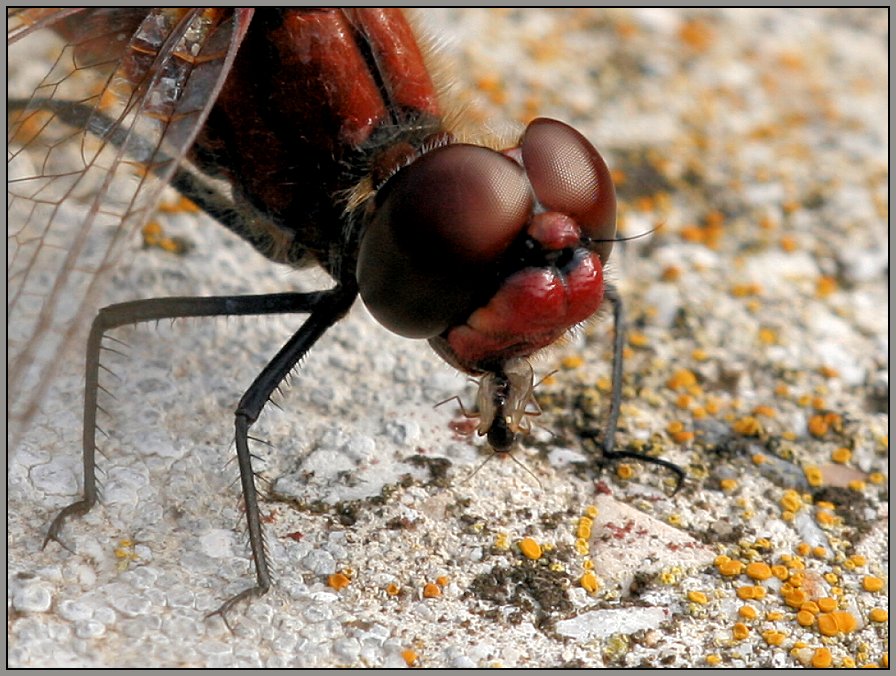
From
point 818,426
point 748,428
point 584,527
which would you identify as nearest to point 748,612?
point 584,527

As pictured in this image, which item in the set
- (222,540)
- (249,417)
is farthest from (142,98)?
(222,540)

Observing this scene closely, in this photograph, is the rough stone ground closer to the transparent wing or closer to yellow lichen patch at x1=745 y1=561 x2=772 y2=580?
yellow lichen patch at x1=745 y1=561 x2=772 y2=580

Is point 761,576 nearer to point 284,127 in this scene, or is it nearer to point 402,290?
point 402,290

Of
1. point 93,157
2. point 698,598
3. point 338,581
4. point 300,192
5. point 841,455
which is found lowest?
point 841,455

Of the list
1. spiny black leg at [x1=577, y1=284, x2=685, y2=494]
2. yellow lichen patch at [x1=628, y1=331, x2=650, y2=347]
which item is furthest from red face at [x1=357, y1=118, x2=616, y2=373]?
yellow lichen patch at [x1=628, y1=331, x2=650, y2=347]

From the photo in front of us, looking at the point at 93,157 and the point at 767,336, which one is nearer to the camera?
the point at 93,157

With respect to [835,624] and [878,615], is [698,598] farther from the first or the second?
[878,615]

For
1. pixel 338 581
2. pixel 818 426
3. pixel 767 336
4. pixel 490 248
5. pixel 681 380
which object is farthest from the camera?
pixel 767 336
